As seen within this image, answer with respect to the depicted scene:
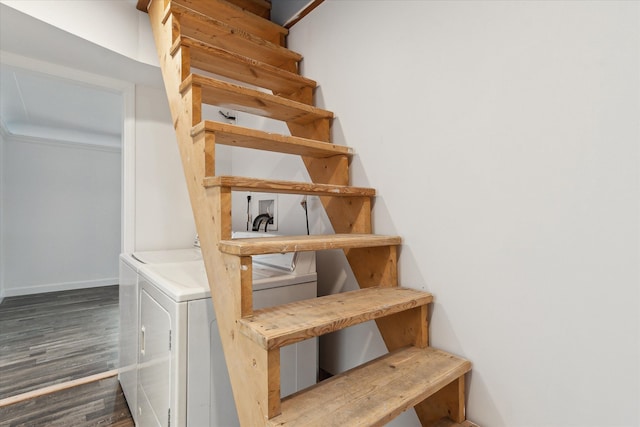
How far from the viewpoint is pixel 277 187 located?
1.12 meters

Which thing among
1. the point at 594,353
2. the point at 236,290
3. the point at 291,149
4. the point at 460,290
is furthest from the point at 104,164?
the point at 594,353

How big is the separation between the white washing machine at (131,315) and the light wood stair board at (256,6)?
1641mm

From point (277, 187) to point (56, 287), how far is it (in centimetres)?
517

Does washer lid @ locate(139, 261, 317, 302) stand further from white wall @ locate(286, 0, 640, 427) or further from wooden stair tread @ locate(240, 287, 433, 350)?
white wall @ locate(286, 0, 640, 427)

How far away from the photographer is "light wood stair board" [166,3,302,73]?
1459 millimetres

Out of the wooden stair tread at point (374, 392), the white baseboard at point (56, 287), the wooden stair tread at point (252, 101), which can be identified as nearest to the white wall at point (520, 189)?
the wooden stair tread at point (374, 392)

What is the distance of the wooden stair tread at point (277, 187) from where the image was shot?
0.99 metres

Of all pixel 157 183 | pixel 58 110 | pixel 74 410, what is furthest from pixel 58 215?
pixel 74 410

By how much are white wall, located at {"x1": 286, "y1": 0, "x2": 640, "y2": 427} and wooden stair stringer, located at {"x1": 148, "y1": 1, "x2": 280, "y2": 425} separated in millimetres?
724

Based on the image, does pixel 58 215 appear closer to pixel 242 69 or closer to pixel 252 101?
pixel 242 69

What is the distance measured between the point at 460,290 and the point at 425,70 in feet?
2.84

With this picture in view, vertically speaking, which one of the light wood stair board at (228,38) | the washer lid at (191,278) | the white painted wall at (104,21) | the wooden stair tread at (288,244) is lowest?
the washer lid at (191,278)

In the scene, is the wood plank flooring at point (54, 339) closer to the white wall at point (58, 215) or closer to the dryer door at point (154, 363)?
the white wall at point (58, 215)

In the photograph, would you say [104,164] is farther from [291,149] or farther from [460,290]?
[460,290]
